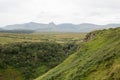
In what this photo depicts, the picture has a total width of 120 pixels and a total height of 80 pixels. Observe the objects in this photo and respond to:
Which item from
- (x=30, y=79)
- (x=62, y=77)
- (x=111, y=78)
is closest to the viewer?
(x=111, y=78)

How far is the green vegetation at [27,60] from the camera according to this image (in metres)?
148

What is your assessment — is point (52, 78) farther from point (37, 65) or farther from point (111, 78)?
point (37, 65)

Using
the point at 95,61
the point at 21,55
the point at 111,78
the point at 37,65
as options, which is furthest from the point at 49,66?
the point at 111,78

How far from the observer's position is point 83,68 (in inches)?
2384

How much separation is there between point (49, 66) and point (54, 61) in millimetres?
9742

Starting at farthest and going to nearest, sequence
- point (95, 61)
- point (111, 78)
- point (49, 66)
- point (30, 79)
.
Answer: point (49, 66) → point (30, 79) → point (95, 61) → point (111, 78)

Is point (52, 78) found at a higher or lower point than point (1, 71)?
higher

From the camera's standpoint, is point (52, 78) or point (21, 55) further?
point (21, 55)

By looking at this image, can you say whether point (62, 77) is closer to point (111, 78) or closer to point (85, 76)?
point (85, 76)

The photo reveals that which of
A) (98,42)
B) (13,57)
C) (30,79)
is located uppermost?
(98,42)

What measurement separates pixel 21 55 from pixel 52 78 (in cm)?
9798

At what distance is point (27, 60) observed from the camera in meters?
162

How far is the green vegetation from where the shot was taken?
484ft

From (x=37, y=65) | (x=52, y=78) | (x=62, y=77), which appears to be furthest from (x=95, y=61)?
(x=37, y=65)
